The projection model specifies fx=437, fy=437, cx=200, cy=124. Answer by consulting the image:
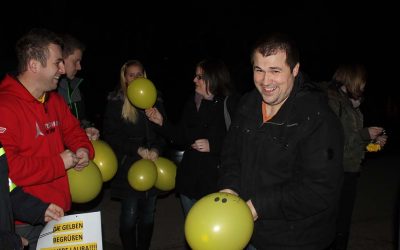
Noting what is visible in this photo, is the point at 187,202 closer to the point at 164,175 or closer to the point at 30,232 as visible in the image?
the point at 164,175

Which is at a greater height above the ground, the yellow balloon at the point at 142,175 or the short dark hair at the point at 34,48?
the short dark hair at the point at 34,48

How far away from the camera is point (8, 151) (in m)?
2.71

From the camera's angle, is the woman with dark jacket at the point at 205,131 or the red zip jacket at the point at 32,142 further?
the woman with dark jacket at the point at 205,131

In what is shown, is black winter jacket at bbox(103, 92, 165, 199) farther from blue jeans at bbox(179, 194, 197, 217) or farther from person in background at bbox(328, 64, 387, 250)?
person in background at bbox(328, 64, 387, 250)

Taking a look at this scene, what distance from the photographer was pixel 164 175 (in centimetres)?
468

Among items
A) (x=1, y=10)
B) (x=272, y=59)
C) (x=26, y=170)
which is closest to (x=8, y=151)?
(x=26, y=170)

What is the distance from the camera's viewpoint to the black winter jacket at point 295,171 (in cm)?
246

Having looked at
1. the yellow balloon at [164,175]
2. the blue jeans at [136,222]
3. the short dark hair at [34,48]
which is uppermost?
the short dark hair at [34,48]

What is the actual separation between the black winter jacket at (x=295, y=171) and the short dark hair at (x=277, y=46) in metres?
0.17

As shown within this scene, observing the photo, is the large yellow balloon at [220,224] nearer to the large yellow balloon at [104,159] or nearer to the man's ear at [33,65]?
the man's ear at [33,65]

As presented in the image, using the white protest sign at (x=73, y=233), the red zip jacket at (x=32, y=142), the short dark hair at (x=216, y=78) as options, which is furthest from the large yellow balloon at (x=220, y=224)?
the short dark hair at (x=216, y=78)

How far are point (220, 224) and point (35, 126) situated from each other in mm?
1416

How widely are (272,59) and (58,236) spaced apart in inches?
68.2

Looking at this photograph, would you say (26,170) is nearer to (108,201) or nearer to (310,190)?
(310,190)
